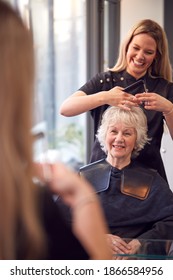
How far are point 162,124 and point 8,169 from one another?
0.76 metres

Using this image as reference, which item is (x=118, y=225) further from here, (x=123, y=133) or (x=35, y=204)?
(x=35, y=204)

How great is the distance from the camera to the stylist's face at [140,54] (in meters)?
1.14

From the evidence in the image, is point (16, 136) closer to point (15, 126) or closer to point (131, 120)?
point (15, 126)

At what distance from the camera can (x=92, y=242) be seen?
0.56 meters

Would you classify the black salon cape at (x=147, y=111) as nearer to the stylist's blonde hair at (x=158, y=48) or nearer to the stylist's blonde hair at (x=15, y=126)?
the stylist's blonde hair at (x=158, y=48)

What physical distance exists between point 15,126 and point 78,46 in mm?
939

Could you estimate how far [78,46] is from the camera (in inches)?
54.1

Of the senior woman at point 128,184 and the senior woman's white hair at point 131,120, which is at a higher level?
the senior woman's white hair at point 131,120

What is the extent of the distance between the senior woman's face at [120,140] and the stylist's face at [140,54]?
14 cm

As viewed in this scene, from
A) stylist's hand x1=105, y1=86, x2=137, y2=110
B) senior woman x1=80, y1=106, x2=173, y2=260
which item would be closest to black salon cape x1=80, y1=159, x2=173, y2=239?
senior woman x1=80, y1=106, x2=173, y2=260

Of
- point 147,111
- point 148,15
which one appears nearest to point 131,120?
point 147,111

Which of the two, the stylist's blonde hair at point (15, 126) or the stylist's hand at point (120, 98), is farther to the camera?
the stylist's hand at point (120, 98)

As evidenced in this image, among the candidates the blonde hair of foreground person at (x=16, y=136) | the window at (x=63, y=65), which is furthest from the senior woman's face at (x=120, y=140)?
the blonde hair of foreground person at (x=16, y=136)

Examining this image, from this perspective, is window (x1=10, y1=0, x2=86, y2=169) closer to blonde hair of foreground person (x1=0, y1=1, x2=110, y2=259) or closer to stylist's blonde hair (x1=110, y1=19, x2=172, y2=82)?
stylist's blonde hair (x1=110, y1=19, x2=172, y2=82)
